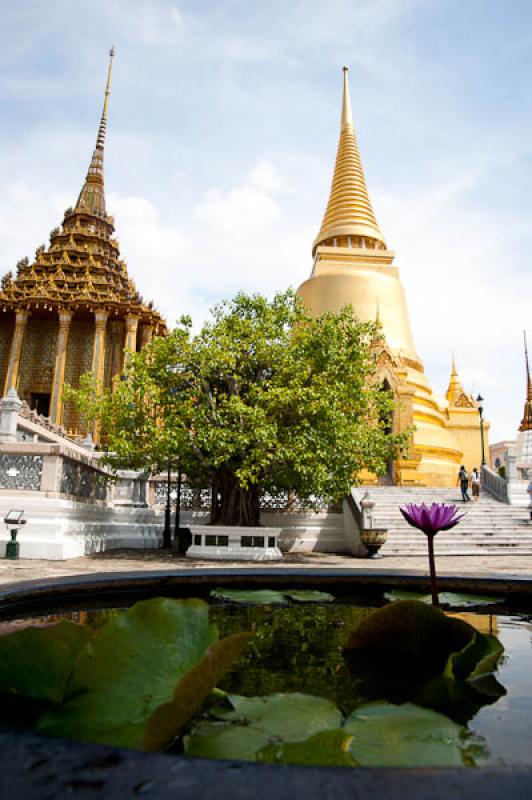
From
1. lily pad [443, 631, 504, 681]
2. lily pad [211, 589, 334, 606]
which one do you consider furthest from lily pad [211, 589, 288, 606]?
lily pad [443, 631, 504, 681]

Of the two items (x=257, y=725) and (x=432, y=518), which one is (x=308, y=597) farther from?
(x=257, y=725)

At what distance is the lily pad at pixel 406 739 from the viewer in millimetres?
1146

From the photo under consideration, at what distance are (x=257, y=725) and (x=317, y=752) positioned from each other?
27 cm

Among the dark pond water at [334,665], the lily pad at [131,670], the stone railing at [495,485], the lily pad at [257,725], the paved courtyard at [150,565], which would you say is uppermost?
the stone railing at [495,485]

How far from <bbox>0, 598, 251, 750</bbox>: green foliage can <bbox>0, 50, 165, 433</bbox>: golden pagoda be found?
29.0m

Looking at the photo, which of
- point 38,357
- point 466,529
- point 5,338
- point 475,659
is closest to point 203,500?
point 466,529

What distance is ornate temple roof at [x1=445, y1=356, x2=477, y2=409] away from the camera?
30.9 m

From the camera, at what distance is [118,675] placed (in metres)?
1.33

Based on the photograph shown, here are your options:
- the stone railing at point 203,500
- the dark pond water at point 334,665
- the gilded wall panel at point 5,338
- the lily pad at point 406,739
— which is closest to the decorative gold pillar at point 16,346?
the gilded wall panel at point 5,338

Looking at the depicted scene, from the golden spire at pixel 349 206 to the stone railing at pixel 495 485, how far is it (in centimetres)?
1450

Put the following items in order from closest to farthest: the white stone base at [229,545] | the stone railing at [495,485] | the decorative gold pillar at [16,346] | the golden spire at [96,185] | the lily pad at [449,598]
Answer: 1. the lily pad at [449,598]
2. the white stone base at [229,545]
3. the stone railing at [495,485]
4. the decorative gold pillar at [16,346]
5. the golden spire at [96,185]

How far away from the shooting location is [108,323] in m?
32.7

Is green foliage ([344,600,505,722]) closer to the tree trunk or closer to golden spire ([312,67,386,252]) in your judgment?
the tree trunk

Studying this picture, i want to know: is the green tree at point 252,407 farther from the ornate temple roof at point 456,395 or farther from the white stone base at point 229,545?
the ornate temple roof at point 456,395
